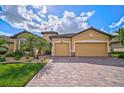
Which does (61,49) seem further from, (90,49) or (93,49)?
(93,49)

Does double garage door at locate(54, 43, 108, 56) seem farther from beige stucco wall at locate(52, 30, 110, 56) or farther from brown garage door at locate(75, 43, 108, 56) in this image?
beige stucco wall at locate(52, 30, 110, 56)

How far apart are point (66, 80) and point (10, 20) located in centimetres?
A: 2311

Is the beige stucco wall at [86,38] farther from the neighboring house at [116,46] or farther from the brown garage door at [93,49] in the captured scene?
the neighboring house at [116,46]

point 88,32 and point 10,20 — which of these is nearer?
point 88,32

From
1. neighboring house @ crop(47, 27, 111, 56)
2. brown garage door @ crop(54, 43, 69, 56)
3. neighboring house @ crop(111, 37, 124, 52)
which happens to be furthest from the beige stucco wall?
neighboring house @ crop(111, 37, 124, 52)

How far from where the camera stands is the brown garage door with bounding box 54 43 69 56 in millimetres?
21359

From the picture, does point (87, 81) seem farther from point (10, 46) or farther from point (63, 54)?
point (10, 46)

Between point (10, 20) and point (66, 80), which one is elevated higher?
point (10, 20)

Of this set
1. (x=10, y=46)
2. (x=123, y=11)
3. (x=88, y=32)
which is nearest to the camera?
(x=123, y=11)

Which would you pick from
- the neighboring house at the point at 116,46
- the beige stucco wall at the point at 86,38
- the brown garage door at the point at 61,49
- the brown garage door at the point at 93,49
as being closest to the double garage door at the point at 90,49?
the brown garage door at the point at 93,49

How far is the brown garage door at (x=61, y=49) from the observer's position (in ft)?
70.1
